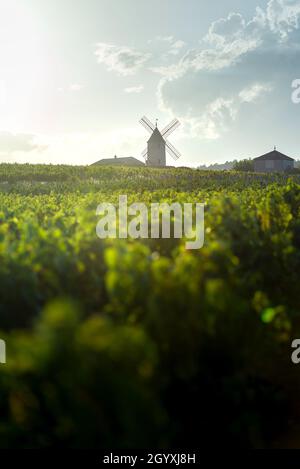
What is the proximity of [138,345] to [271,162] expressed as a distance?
104270mm

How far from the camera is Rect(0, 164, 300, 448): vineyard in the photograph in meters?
3.44

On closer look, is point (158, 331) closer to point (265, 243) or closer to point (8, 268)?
point (8, 268)

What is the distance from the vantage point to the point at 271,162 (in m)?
104

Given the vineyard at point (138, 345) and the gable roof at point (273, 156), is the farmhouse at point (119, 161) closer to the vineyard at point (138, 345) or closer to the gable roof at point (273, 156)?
the gable roof at point (273, 156)

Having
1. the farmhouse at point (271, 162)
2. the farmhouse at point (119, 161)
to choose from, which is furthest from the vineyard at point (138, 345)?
the farmhouse at point (271, 162)

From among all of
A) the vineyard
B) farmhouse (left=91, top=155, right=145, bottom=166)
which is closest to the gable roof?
farmhouse (left=91, top=155, right=145, bottom=166)

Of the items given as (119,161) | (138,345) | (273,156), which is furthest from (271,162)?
(138,345)

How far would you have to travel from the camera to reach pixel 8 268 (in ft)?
18.9

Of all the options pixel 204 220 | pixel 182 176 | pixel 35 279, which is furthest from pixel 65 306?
pixel 182 176

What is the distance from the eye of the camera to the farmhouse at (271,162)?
10306 cm

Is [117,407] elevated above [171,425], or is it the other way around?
[117,407]

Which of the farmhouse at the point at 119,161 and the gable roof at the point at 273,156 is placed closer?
the gable roof at the point at 273,156

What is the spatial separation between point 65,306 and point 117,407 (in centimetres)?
89

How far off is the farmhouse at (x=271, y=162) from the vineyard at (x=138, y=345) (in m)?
98.8
